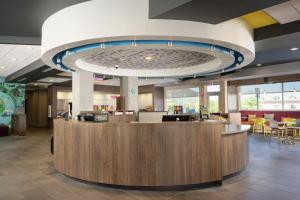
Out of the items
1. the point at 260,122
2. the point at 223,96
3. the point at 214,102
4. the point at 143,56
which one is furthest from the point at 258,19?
the point at 214,102

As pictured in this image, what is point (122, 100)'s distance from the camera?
10.8 m

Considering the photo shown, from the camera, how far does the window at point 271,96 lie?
13141mm

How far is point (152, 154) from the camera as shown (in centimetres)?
441

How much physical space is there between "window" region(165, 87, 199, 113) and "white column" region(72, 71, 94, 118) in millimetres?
9809

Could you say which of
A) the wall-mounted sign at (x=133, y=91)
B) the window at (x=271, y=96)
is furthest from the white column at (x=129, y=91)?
the window at (x=271, y=96)

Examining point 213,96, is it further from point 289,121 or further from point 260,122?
point 289,121

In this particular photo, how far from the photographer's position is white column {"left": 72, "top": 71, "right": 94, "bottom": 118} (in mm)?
7609

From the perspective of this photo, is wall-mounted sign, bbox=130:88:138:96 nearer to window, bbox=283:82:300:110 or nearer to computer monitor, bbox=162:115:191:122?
computer monitor, bbox=162:115:191:122

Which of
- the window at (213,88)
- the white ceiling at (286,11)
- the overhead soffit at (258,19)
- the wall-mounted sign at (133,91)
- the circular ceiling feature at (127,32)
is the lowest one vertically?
the wall-mounted sign at (133,91)

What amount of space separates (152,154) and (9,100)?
13253mm

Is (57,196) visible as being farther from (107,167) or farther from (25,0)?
(25,0)

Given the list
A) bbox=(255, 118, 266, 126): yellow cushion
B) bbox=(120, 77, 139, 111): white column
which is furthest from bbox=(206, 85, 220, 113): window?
bbox=(120, 77, 139, 111): white column

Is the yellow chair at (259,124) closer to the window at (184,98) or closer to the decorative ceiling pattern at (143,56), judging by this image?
the window at (184,98)

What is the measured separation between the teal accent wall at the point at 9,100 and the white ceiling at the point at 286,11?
1471 centimetres
